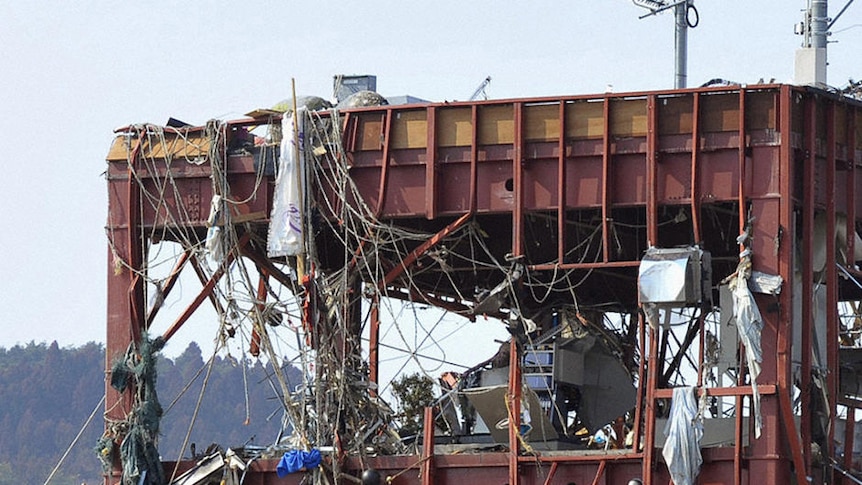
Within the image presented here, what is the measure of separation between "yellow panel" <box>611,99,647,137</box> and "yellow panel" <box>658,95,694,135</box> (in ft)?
0.99

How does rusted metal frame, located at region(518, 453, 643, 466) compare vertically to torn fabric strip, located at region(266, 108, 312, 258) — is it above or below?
below

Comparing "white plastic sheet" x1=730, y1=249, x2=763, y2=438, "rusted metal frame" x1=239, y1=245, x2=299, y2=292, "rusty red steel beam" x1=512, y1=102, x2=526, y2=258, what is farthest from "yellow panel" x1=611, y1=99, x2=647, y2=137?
"rusted metal frame" x1=239, y1=245, x2=299, y2=292

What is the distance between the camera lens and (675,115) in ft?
118

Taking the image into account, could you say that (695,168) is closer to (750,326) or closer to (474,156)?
(750,326)

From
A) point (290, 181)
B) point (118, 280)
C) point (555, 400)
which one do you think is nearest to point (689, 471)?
point (555, 400)

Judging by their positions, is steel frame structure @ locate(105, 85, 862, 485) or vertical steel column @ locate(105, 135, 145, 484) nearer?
steel frame structure @ locate(105, 85, 862, 485)

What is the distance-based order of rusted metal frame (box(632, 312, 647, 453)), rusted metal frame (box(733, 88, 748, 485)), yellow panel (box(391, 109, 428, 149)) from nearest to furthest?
rusted metal frame (box(733, 88, 748, 485)), rusted metal frame (box(632, 312, 647, 453)), yellow panel (box(391, 109, 428, 149))

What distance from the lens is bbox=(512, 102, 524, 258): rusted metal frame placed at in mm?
36594

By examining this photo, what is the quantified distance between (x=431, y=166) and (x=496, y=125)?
4.51 ft

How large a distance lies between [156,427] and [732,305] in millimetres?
10806

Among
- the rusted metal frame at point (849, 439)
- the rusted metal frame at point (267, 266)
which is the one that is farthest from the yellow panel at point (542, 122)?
the rusted metal frame at point (849, 439)

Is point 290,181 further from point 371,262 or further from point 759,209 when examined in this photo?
point 759,209

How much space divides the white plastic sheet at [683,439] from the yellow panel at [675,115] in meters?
4.50

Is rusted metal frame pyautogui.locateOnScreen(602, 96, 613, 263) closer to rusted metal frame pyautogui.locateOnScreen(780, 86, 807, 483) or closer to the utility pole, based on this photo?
rusted metal frame pyautogui.locateOnScreen(780, 86, 807, 483)
